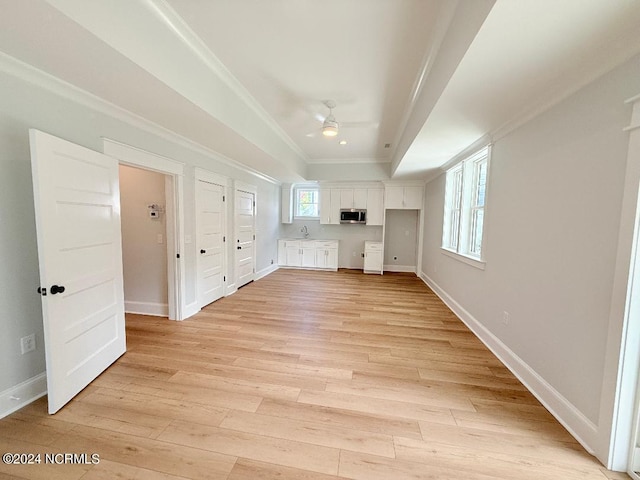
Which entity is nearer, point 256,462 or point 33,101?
point 256,462

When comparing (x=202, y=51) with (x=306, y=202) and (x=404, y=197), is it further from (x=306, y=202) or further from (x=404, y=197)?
(x=306, y=202)

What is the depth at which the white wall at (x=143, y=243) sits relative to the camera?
3.50m

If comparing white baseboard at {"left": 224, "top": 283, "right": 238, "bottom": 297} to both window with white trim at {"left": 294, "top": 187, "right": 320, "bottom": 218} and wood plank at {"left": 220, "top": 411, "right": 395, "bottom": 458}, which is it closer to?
wood plank at {"left": 220, "top": 411, "right": 395, "bottom": 458}

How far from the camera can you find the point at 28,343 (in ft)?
6.17

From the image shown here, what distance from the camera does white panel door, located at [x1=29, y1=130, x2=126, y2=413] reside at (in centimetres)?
171

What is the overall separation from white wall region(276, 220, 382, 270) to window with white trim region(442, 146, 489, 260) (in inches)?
107

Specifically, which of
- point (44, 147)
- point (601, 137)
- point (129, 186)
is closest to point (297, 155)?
point (129, 186)

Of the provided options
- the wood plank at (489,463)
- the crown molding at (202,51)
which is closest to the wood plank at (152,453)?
the wood plank at (489,463)

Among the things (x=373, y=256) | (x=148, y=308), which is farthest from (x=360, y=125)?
(x=148, y=308)

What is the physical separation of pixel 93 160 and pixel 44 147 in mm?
413

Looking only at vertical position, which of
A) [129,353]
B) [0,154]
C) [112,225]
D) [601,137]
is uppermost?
[601,137]

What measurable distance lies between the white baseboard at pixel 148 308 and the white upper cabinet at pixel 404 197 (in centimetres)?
530

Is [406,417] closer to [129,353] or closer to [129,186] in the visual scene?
[129,353]

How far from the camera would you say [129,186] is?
3.52 metres
